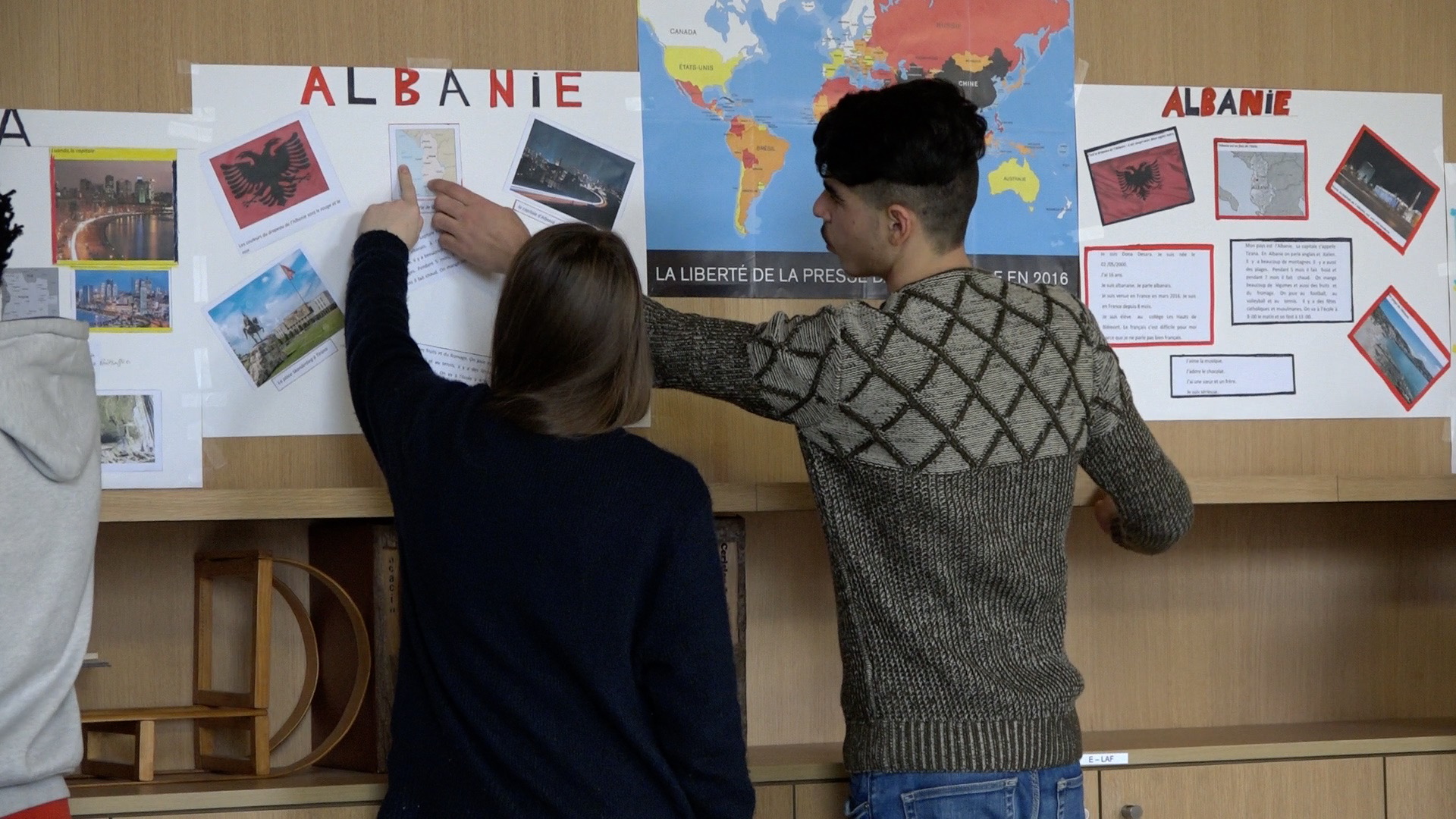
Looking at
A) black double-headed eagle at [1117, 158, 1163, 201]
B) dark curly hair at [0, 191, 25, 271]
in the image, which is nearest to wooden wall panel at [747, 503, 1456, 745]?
black double-headed eagle at [1117, 158, 1163, 201]

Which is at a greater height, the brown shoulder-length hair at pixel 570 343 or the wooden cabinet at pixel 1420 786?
the brown shoulder-length hair at pixel 570 343

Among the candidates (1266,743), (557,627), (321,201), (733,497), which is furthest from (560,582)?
(1266,743)

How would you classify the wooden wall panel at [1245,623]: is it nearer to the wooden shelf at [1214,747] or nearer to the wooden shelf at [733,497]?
the wooden shelf at [1214,747]

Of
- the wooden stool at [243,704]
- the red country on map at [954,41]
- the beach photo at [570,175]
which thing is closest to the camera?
the wooden stool at [243,704]

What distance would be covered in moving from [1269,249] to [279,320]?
161 centimetres

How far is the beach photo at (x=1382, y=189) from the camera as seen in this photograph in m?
2.46

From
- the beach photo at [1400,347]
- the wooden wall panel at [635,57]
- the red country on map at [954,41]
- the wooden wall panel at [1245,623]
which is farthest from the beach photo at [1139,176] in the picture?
the wooden wall panel at [1245,623]

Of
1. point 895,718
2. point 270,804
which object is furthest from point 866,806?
point 270,804

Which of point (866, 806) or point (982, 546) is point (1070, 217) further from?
point (866, 806)

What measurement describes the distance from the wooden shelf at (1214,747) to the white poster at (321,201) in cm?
75

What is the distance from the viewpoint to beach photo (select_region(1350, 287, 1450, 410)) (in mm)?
2461

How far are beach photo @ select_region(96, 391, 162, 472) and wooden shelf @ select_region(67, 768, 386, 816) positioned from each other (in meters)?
0.44

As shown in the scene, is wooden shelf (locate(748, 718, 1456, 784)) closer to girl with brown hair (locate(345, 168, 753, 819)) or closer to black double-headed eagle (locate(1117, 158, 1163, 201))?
girl with brown hair (locate(345, 168, 753, 819))

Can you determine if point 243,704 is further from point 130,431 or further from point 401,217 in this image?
point 401,217
